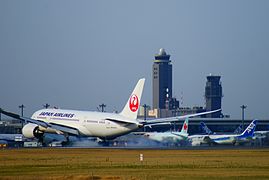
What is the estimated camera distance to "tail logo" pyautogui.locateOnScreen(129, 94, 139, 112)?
112 m

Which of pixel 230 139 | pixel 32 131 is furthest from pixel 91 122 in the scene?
pixel 230 139

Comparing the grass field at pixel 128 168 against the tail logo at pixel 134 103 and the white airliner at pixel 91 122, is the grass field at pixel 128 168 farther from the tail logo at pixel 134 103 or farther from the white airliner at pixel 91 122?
the tail logo at pixel 134 103

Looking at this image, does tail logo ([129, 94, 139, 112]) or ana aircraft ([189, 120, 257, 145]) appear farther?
ana aircraft ([189, 120, 257, 145])

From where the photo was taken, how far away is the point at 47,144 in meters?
121

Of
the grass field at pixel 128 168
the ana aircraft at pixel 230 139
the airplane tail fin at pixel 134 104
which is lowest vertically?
the grass field at pixel 128 168

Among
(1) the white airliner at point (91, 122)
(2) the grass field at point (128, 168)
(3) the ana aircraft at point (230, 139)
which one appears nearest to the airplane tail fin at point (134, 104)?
(1) the white airliner at point (91, 122)

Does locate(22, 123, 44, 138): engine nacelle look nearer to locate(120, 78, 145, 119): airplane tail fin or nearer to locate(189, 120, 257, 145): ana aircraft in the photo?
locate(120, 78, 145, 119): airplane tail fin

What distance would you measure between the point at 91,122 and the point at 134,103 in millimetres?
7655

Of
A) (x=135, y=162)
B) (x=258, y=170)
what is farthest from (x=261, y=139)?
(x=258, y=170)

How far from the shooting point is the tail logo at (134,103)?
112 metres

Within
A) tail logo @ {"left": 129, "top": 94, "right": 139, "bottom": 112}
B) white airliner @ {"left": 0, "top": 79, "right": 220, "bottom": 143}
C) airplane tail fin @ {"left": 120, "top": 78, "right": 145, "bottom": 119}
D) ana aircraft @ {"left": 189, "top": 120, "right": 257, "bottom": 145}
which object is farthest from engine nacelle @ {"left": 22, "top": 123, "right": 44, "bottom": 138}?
ana aircraft @ {"left": 189, "top": 120, "right": 257, "bottom": 145}

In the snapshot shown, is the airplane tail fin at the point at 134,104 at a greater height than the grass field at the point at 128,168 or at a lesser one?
greater

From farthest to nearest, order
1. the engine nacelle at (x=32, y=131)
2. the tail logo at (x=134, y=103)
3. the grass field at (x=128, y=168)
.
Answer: the engine nacelle at (x=32, y=131) < the tail logo at (x=134, y=103) < the grass field at (x=128, y=168)

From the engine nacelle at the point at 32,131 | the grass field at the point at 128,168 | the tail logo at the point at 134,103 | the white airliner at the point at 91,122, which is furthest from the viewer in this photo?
the engine nacelle at the point at 32,131
